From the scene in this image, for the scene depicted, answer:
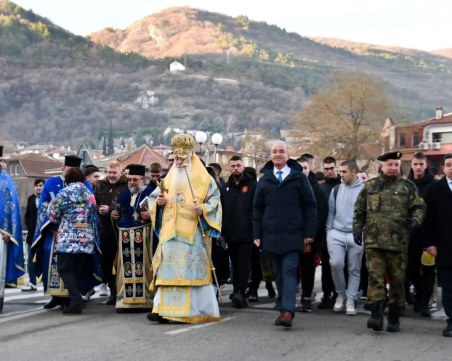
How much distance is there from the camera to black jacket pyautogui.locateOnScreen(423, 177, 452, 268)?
957 centimetres

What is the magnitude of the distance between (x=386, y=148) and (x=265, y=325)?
224 ft

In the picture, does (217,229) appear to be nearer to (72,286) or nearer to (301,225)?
(301,225)

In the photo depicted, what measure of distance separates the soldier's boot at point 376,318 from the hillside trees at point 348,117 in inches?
2609

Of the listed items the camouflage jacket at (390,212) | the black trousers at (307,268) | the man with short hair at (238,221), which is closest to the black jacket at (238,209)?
the man with short hair at (238,221)

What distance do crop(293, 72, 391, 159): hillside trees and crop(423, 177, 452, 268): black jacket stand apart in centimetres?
6591

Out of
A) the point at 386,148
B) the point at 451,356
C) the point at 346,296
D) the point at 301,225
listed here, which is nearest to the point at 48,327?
the point at 301,225

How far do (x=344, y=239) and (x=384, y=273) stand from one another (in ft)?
5.51

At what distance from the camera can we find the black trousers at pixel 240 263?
11797 millimetres

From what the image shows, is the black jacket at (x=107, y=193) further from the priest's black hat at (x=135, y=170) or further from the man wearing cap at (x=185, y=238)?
the man wearing cap at (x=185, y=238)

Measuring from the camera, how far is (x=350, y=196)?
11375 millimetres

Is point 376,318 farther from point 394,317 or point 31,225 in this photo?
point 31,225

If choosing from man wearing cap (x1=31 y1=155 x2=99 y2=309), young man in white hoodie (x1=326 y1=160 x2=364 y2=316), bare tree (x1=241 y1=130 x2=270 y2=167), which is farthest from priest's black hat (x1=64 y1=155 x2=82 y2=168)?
bare tree (x1=241 y1=130 x2=270 y2=167)

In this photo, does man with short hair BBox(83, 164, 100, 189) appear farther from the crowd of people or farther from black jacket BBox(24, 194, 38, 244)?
black jacket BBox(24, 194, 38, 244)

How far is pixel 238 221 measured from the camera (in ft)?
39.4
